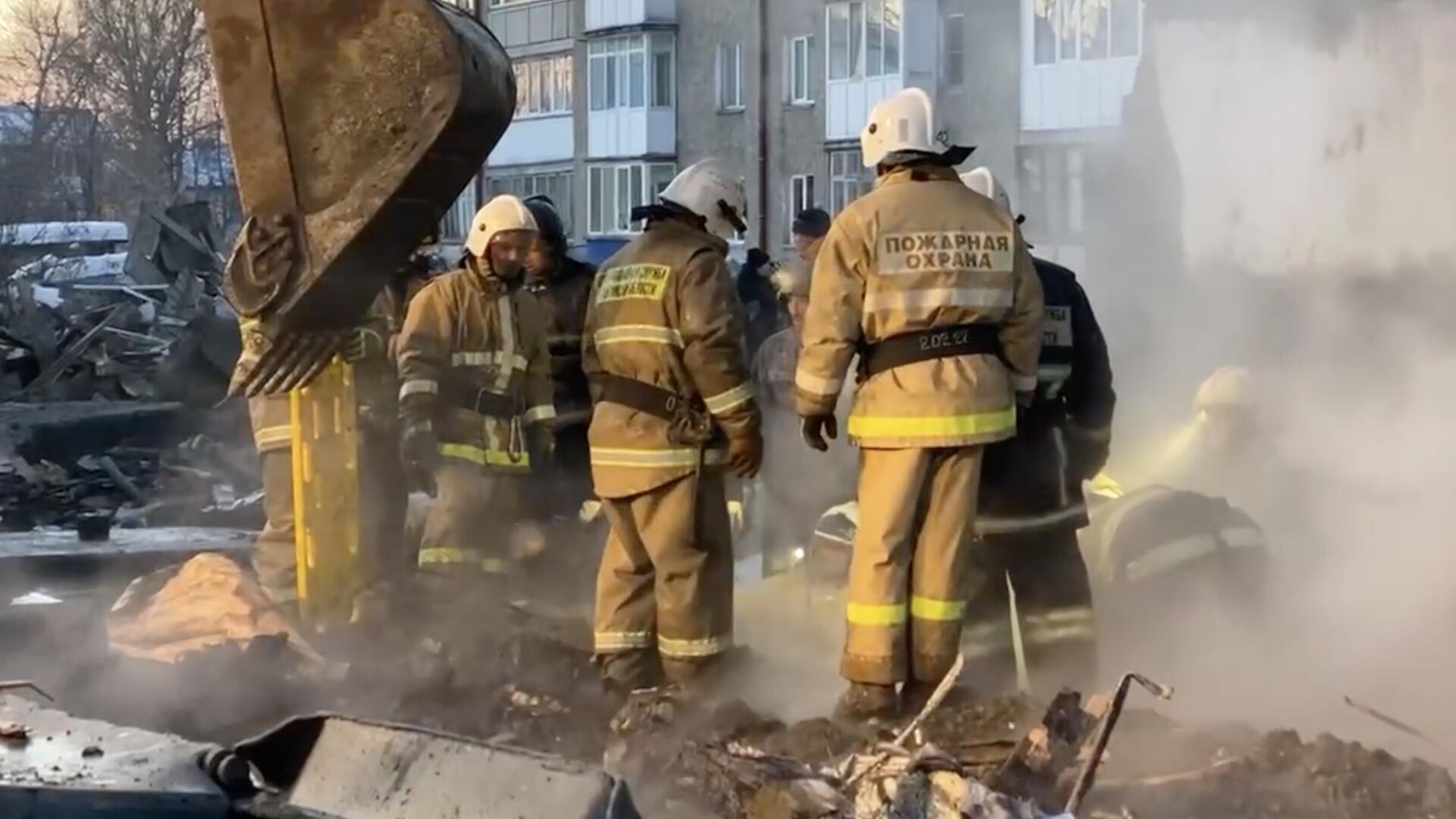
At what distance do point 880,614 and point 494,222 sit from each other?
2693mm

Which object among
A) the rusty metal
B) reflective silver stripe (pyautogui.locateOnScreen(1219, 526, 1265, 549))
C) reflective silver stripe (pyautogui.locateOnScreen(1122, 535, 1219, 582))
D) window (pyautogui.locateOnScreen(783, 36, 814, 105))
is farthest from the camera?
window (pyautogui.locateOnScreen(783, 36, 814, 105))

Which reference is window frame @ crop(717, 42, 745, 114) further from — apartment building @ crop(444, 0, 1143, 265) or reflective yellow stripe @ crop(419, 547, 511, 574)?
reflective yellow stripe @ crop(419, 547, 511, 574)

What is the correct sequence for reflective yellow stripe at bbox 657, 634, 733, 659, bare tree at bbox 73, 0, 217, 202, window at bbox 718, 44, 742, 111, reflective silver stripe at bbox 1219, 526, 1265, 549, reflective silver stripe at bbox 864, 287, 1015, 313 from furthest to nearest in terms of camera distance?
1. bare tree at bbox 73, 0, 217, 202
2. window at bbox 718, 44, 742, 111
3. reflective silver stripe at bbox 1219, 526, 1265, 549
4. reflective yellow stripe at bbox 657, 634, 733, 659
5. reflective silver stripe at bbox 864, 287, 1015, 313

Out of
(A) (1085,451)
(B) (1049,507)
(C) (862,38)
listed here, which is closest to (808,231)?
(A) (1085,451)

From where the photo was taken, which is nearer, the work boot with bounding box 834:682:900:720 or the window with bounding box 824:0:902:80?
the work boot with bounding box 834:682:900:720

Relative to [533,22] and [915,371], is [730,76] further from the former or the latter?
[915,371]

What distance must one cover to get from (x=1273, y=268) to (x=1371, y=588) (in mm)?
3812

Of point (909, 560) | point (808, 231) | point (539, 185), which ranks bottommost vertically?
point (909, 560)

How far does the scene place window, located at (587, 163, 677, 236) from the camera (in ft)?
131

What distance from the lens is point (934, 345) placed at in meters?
5.96

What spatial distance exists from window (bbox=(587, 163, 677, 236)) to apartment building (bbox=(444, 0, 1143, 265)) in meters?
0.04

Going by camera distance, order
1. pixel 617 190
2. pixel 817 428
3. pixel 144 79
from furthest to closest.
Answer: pixel 144 79, pixel 617 190, pixel 817 428

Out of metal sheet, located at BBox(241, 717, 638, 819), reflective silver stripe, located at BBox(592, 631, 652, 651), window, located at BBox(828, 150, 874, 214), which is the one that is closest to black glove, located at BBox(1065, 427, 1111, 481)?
reflective silver stripe, located at BBox(592, 631, 652, 651)

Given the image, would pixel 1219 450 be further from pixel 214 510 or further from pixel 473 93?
pixel 214 510
